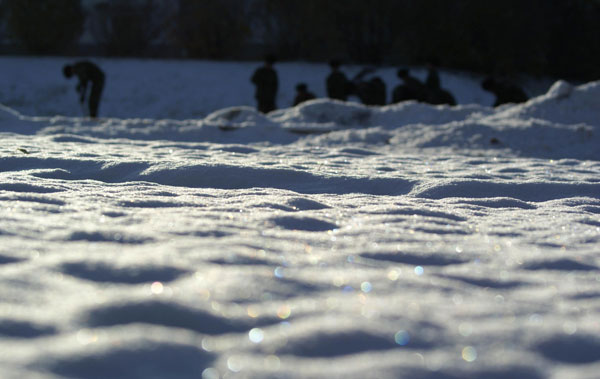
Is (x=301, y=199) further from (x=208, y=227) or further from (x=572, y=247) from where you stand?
(x=572, y=247)

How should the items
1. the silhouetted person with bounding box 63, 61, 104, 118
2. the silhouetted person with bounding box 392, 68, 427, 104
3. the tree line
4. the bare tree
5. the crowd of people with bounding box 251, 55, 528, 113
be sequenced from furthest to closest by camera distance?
the bare tree → the tree line → the crowd of people with bounding box 251, 55, 528, 113 → the silhouetted person with bounding box 392, 68, 427, 104 → the silhouetted person with bounding box 63, 61, 104, 118

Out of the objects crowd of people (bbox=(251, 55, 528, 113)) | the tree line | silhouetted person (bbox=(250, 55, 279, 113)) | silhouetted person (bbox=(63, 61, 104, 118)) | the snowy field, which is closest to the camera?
the snowy field

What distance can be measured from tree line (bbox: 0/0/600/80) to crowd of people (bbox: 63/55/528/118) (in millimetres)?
8223

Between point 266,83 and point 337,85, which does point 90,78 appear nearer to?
point 266,83

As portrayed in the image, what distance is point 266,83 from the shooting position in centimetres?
995

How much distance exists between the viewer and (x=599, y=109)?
6.77 m

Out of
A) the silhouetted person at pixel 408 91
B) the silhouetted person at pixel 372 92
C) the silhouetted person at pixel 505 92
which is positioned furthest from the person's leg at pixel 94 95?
the silhouetted person at pixel 505 92

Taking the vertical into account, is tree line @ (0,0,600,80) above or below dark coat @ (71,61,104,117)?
above

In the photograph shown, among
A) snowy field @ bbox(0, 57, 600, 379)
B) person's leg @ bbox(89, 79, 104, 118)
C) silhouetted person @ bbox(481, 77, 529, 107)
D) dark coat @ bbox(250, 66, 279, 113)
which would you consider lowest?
snowy field @ bbox(0, 57, 600, 379)

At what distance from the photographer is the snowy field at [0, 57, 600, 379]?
1206 mm

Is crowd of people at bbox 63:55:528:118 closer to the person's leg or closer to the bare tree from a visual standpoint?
the person's leg

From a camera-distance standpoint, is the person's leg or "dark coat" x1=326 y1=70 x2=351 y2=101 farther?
"dark coat" x1=326 y1=70 x2=351 y2=101

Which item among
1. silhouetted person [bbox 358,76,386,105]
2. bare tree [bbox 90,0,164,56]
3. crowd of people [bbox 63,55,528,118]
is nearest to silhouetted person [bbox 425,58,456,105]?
crowd of people [bbox 63,55,528,118]

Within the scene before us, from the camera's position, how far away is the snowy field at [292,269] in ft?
3.96
